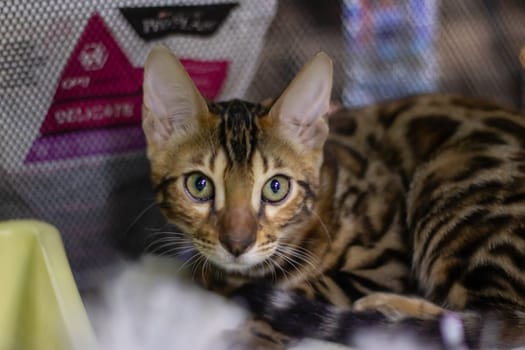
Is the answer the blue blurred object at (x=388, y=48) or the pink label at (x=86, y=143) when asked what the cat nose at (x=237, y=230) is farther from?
the blue blurred object at (x=388, y=48)

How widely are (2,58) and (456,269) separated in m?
0.94

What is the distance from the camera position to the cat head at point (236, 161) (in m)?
1.26

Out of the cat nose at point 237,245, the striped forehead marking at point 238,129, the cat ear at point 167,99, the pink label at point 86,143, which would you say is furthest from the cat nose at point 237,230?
the pink label at point 86,143

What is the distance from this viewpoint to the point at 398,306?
1.30 metres

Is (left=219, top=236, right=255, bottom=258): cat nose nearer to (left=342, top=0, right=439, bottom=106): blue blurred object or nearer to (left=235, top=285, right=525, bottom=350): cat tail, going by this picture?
(left=235, top=285, right=525, bottom=350): cat tail

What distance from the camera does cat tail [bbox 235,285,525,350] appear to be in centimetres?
120

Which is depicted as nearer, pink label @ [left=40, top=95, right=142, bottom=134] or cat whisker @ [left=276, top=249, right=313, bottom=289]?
cat whisker @ [left=276, top=249, right=313, bottom=289]

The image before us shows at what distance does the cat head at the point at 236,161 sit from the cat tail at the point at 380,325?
0.33 ft

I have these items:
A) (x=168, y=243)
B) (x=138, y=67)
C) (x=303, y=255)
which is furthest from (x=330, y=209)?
(x=138, y=67)

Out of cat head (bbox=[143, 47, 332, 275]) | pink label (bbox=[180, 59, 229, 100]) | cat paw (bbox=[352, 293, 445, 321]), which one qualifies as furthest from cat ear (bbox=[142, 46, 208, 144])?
cat paw (bbox=[352, 293, 445, 321])

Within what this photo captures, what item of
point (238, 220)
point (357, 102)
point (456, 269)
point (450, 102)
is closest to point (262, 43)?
point (357, 102)

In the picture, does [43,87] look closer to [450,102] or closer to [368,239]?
[368,239]

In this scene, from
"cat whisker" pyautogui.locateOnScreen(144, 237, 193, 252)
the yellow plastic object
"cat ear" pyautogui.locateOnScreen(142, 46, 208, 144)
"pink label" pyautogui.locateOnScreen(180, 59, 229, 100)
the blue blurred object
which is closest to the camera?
the yellow plastic object

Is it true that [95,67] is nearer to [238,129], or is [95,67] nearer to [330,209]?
[238,129]
